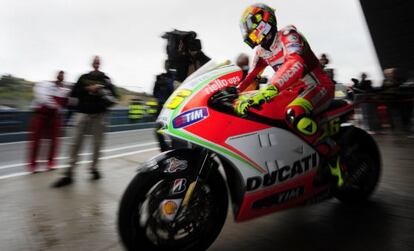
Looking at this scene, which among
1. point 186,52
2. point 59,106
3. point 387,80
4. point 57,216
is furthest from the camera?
point 387,80

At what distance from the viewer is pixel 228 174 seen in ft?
9.07

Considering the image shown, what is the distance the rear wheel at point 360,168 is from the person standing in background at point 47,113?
492 cm

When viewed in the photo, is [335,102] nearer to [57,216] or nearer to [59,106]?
[57,216]

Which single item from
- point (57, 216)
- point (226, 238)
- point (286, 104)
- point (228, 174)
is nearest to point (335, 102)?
point (286, 104)

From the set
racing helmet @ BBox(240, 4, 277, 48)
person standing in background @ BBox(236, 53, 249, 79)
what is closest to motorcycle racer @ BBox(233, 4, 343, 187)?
racing helmet @ BBox(240, 4, 277, 48)

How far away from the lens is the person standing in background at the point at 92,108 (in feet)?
18.1

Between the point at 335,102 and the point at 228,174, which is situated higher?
the point at 335,102

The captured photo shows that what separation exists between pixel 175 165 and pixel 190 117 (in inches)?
13.7

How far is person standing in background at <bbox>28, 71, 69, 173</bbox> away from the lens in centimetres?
643

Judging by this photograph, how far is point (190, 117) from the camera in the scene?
2555 mm

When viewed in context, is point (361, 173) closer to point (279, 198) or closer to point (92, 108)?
point (279, 198)

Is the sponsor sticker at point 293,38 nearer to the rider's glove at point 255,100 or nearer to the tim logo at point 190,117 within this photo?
the rider's glove at point 255,100

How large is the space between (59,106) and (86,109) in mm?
1349

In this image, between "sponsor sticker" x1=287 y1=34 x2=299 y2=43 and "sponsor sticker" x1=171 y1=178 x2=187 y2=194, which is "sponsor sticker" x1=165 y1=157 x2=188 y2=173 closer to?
"sponsor sticker" x1=171 y1=178 x2=187 y2=194
